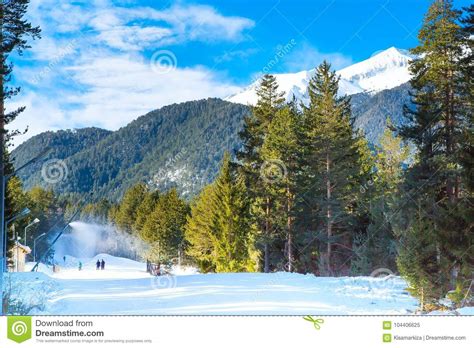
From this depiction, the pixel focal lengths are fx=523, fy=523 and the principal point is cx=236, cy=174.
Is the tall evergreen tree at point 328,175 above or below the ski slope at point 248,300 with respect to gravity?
above

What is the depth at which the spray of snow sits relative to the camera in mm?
87438

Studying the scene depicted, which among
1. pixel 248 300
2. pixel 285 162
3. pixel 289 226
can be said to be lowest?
pixel 248 300

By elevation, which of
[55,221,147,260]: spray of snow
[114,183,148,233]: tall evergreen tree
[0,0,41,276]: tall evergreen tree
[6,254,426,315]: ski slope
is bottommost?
[55,221,147,260]: spray of snow

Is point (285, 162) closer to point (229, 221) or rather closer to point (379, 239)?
point (229, 221)

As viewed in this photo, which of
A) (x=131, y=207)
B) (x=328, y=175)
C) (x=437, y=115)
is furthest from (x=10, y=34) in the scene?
(x=131, y=207)

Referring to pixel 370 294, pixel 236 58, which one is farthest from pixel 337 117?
pixel 236 58

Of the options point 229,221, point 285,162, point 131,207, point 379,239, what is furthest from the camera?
point 131,207

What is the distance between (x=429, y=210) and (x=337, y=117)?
16.8 m

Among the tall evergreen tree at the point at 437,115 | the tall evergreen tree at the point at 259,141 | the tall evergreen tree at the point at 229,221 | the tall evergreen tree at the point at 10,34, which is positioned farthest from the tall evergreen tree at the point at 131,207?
the tall evergreen tree at the point at 10,34

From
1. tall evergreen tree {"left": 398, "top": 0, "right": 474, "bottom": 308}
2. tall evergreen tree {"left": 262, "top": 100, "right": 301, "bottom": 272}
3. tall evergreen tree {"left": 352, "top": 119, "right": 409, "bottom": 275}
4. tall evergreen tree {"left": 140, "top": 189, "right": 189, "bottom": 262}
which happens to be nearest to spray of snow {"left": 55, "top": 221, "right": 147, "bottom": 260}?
tall evergreen tree {"left": 140, "top": 189, "right": 189, "bottom": 262}

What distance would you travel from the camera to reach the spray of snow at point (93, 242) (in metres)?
87.4

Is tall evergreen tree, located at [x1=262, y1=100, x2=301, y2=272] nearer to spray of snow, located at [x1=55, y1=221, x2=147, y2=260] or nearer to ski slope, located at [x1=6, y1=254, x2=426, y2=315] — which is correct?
ski slope, located at [x1=6, y1=254, x2=426, y2=315]

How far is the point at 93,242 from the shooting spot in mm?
103750

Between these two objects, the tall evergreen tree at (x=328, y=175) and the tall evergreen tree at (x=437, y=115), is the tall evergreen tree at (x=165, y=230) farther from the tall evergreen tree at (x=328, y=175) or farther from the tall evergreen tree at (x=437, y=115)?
the tall evergreen tree at (x=437, y=115)
